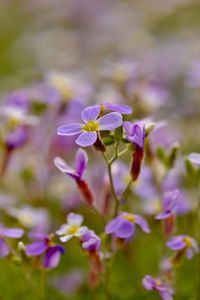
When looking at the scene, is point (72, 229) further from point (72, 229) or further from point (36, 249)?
point (36, 249)

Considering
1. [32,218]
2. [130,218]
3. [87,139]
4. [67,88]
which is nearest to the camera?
[87,139]

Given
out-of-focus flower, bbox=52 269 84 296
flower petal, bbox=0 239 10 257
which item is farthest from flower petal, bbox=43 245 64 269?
out-of-focus flower, bbox=52 269 84 296

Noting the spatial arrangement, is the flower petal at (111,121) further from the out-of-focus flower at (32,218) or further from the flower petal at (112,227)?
the out-of-focus flower at (32,218)

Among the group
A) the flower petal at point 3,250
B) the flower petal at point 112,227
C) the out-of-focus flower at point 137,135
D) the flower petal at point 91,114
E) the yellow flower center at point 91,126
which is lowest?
the flower petal at point 3,250

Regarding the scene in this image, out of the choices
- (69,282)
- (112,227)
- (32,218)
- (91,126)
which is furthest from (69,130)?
(69,282)

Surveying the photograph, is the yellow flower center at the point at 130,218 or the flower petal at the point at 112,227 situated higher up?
the flower petal at the point at 112,227

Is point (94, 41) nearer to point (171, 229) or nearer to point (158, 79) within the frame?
point (158, 79)

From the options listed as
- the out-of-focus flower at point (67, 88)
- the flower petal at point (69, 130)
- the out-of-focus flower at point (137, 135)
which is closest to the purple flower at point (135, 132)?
the out-of-focus flower at point (137, 135)
